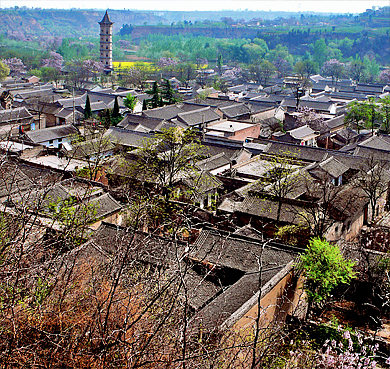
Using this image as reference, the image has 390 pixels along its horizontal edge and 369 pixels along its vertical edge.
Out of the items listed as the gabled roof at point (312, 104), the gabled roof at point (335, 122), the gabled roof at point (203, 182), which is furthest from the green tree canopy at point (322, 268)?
the gabled roof at point (312, 104)

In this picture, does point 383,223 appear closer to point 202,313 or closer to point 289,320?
point 289,320

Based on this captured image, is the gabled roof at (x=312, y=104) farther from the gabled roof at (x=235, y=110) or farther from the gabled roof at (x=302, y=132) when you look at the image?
the gabled roof at (x=302, y=132)

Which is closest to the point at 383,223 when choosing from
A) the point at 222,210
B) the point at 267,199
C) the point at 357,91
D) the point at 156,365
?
the point at 267,199

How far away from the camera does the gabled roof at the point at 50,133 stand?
A: 24000 millimetres

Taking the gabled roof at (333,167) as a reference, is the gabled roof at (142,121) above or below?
below

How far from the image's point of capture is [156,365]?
4.76 meters

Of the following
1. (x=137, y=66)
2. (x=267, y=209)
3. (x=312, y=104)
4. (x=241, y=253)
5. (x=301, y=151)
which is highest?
(x=241, y=253)

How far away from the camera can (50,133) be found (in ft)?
81.7

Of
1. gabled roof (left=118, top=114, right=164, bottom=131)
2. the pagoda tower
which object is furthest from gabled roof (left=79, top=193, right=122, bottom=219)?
the pagoda tower

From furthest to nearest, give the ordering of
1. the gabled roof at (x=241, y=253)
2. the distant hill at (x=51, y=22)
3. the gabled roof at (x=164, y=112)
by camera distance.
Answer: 1. the distant hill at (x=51, y=22)
2. the gabled roof at (x=164, y=112)
3. the gabled roof at (x=241, y=253)

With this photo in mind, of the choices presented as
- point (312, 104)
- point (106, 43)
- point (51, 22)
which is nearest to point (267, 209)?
point (312, 104)

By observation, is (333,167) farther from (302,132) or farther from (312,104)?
(312,104)

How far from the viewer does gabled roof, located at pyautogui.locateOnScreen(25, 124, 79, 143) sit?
24.0 metres

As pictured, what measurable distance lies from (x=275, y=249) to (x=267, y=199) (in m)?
4.00
